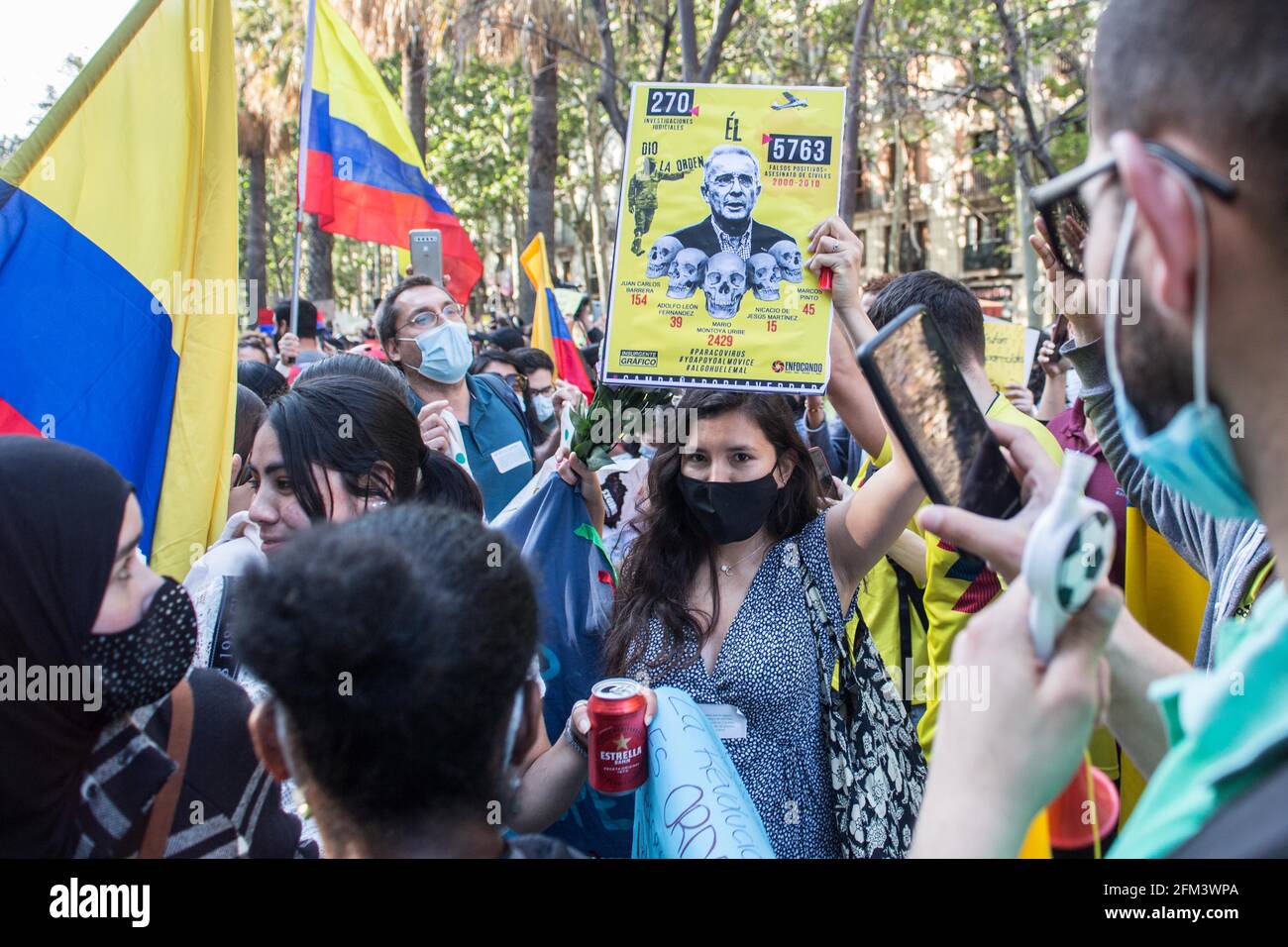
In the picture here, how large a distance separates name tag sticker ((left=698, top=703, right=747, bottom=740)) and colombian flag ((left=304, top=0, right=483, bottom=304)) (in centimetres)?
420

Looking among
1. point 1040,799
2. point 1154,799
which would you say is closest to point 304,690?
point 1040,799

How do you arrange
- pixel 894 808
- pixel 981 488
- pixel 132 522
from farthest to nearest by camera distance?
pixel 894 808 < pixel 132 522 < pixel 981 488

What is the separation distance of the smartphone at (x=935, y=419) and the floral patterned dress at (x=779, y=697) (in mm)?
1064

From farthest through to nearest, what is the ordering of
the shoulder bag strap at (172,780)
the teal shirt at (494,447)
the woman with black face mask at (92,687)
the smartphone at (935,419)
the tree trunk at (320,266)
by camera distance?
1. the tree trunk at (320,266)
2. the teal shirt at (494,447)
3. the shoulder bag strap at (172,780)
4. the woman with black face mask at (92,687)
5. the smartphone at (935,419)

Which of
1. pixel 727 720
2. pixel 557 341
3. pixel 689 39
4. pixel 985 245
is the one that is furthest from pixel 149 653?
pixel 985 245

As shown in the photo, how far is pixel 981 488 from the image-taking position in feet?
4.65

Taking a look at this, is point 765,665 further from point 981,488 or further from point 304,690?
point 304,690

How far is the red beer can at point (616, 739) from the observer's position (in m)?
2.06

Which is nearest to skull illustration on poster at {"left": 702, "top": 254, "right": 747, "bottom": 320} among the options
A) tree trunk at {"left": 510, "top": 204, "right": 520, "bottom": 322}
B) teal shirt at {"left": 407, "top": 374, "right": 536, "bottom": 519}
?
teal shirt at {"left": 407, "top": 374, "right": 536, "bottom": 519}

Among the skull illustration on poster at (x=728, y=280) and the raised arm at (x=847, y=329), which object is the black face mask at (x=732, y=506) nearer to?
the raised arm at (x=847, y=329)

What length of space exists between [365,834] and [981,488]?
943mm

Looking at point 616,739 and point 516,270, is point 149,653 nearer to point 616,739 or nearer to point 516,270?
point 616,739

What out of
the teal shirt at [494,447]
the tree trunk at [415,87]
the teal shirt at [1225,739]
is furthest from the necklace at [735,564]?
the tree trunk at [415,87]

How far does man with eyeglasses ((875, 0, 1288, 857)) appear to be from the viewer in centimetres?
96
